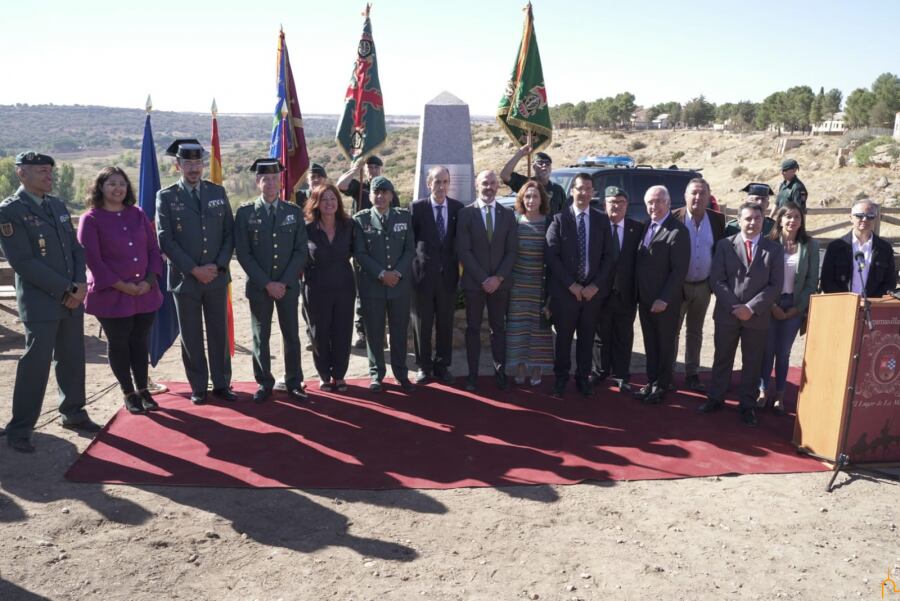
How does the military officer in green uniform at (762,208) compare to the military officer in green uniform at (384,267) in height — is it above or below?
above

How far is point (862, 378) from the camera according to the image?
169 inches

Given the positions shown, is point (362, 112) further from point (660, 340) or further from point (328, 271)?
point (660, 340)

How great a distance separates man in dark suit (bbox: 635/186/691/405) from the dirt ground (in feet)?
4.52

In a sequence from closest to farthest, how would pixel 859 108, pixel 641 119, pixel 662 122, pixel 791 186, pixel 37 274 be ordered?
pixel 37 274, pixel 791 186, pixel 859 108, pixel 662 122, pixel 641 119

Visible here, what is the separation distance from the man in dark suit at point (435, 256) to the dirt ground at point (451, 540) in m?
2.00

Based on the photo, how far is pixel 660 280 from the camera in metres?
5.38

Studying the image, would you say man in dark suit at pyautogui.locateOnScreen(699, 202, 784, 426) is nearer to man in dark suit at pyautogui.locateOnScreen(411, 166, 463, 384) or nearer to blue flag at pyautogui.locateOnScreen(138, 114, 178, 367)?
man in dark suit at pyautogui.locateOnScreen(411, 166, 463, 384)

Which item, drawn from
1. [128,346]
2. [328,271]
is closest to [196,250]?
[128,346]

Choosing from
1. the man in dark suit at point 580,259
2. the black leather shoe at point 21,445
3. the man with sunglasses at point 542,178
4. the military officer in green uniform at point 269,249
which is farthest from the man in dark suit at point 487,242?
the black leather shoe at point 21,445

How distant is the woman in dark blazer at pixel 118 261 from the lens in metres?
4.87

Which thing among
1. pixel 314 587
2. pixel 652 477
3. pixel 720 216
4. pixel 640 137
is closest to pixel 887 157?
pixel 640 137

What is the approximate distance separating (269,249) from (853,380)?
3953mm

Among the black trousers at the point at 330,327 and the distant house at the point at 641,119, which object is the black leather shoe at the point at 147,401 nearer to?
the black trousers at the point at 330,327

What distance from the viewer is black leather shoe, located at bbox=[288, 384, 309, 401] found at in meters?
5.53
